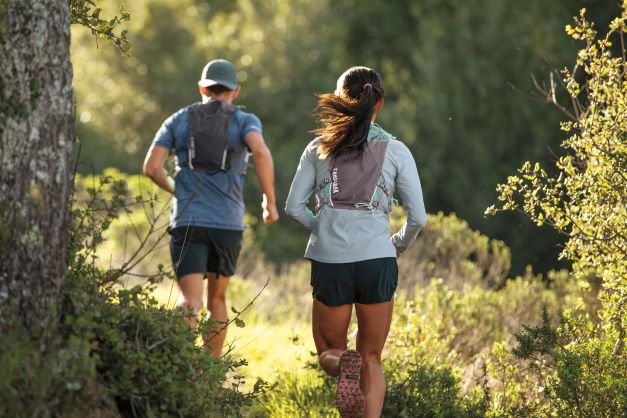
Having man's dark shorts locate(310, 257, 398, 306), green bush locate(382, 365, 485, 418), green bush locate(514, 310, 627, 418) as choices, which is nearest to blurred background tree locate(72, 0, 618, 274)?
green bush locate(382, 365, 485, 418)

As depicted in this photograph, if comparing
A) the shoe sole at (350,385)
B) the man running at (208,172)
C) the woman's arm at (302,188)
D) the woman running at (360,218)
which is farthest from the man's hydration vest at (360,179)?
the man running at (208,172)

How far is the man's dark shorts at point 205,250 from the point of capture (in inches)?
269

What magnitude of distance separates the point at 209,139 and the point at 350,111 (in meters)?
1.62

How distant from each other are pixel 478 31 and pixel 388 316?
18.1 meters

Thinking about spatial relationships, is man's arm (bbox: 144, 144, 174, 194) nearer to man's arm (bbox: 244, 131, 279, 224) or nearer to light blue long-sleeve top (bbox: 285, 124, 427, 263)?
man's arm (bbox: 244, 131, 279, 224)

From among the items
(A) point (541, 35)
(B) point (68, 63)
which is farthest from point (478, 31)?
(B) point (68, 63)

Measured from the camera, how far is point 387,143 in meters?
5.39

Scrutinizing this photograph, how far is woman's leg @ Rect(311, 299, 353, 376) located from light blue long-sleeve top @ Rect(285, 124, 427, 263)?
0.84ft

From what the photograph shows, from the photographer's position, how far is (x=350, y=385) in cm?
522

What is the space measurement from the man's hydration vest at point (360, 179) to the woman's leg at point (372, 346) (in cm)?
50

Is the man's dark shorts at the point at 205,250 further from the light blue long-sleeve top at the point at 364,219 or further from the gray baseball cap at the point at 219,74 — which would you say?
the light blue long-sleeve top at the point at 364,219

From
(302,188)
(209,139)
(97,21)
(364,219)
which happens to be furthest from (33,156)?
(209,139)

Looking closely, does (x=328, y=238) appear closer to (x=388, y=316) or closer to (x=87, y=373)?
(x=388, y=316)

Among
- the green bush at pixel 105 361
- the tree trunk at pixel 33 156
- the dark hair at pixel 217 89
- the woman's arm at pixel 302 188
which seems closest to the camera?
the green bush at pixel 105 361
